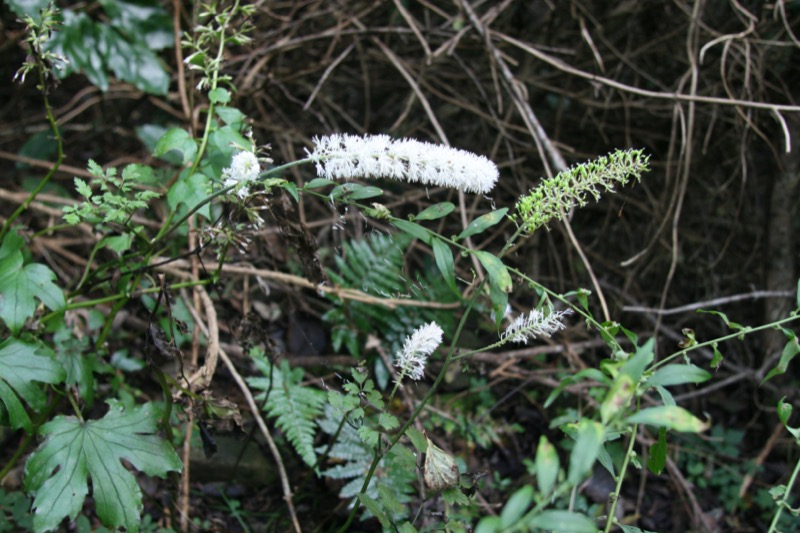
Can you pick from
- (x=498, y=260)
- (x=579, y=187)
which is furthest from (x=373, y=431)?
(x=579, y=187)

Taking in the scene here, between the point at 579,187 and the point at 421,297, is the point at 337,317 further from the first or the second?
the point at 579,187

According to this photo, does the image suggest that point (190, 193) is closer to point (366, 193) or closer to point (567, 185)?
point (366, 193)

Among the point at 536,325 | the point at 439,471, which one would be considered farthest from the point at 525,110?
the point at 439,471

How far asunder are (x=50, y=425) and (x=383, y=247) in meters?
1.33

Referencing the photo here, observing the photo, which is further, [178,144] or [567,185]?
[178,144]

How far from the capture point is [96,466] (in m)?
1.27

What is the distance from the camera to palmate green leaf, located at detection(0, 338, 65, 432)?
1.25 m

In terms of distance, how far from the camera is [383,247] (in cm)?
242

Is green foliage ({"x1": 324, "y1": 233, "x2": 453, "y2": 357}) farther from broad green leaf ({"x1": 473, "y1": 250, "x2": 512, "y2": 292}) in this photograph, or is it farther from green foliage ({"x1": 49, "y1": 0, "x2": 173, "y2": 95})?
broad green leaf ({"x1": 473, "y1": 250, "x2": 512, "y2": 292})

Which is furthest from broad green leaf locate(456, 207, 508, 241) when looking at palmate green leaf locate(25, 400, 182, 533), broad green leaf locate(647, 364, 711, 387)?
palmate green leaf locate(25, 400, 182, 533)

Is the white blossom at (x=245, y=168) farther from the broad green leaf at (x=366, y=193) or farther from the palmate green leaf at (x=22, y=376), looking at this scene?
the palmate green leaf at (x=22, y=376)

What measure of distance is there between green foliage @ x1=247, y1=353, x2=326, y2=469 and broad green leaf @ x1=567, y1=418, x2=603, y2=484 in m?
1.12

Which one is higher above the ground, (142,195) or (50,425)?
(142,195)

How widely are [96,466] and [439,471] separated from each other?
642 mm
